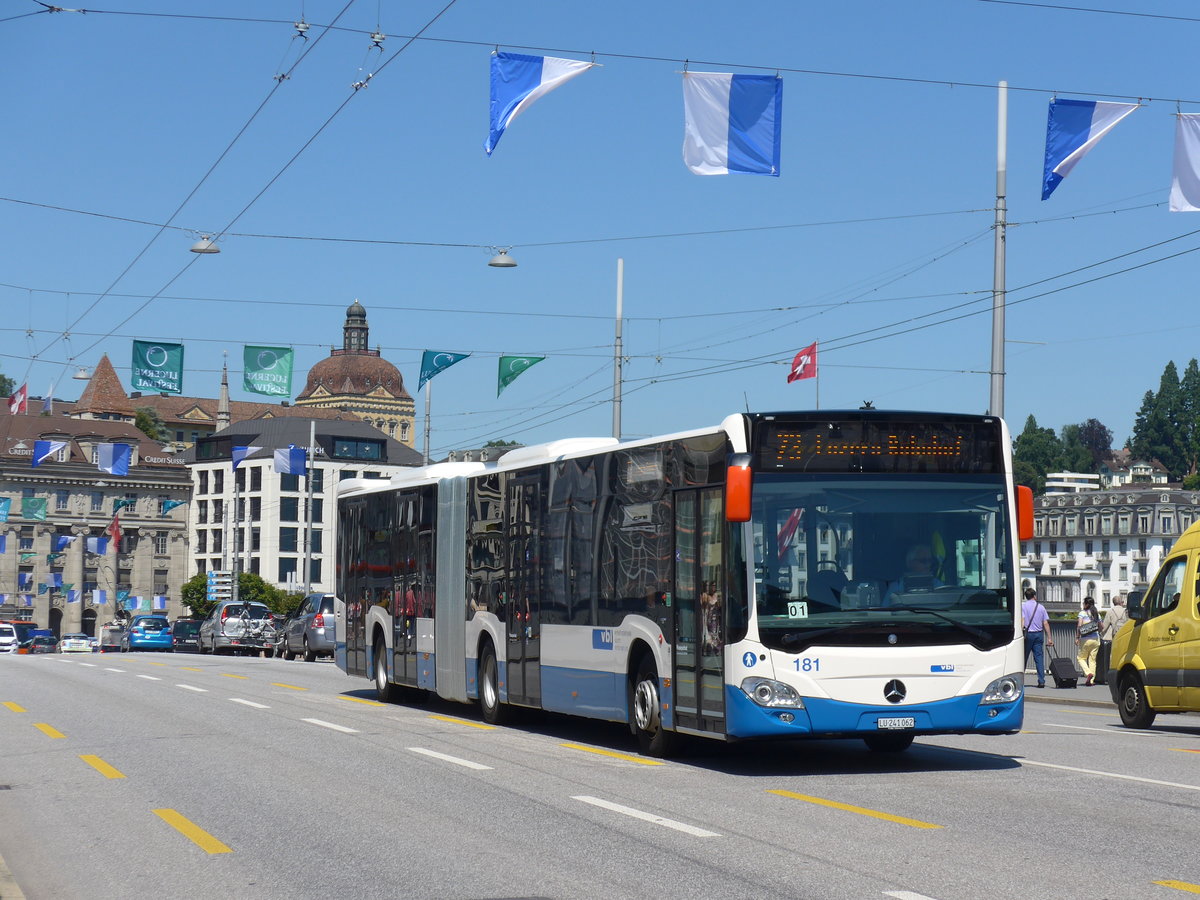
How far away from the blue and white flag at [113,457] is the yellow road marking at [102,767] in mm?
41696

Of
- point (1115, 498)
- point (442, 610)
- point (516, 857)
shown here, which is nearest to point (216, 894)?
point (516, 857)

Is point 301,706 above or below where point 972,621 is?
below

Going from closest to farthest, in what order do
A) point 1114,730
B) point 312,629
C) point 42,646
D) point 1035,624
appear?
point 1114,730, point 1035,624, point 312,629, point 42,646

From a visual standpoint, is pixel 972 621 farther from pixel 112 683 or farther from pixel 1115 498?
pixel 1115 498

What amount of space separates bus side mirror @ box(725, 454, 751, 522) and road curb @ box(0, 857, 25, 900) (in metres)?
6.18

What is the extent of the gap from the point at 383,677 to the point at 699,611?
11.1m

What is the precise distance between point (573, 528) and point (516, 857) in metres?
8.33

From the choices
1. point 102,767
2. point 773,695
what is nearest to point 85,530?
point 102,767

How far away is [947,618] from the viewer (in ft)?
46.0

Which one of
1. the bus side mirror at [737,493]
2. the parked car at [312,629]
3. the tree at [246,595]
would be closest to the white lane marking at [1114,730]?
the bus side mirror at [737,493]

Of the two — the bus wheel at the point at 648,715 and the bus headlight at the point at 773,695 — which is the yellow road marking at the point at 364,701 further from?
the bus headlight at the point at 773,695

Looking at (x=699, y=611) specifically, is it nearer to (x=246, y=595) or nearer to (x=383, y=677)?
(x=383, y=677)

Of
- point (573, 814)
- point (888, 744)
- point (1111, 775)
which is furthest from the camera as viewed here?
point (888, 744)

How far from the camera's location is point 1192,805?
38.1ft
